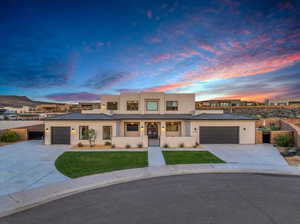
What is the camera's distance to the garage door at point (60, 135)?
611 inches

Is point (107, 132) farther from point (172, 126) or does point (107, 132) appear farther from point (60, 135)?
point (172, 126)

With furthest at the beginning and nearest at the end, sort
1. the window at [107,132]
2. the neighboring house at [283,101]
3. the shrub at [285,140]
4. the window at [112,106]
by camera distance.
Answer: the neighboring house at [283,101]
the window at [112,106]
the window at [107,132]
the shrub at [285,140]

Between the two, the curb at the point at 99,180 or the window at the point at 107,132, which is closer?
the curb at the point at 99,180

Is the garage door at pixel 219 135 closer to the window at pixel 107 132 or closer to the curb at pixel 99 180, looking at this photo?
the curb at pixel 99 180

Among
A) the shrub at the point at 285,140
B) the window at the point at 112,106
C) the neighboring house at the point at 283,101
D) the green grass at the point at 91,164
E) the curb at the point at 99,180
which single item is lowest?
the green grass at the point at 91,164

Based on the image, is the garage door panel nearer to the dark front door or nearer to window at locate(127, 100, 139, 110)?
window at locate(127, 100, 139, 110)

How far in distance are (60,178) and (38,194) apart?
1.70 meters

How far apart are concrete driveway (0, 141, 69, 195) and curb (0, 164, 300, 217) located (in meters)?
0.87

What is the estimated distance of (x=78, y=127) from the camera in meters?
15.6

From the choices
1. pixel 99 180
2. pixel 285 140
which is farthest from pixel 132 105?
pixel 285 140

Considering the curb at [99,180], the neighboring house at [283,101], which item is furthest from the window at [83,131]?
the neighboring house at [283,101]

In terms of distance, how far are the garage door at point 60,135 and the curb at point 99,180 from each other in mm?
10089

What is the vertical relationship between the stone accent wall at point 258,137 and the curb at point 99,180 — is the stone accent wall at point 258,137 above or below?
above

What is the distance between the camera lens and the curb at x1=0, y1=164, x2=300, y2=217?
5098mm
